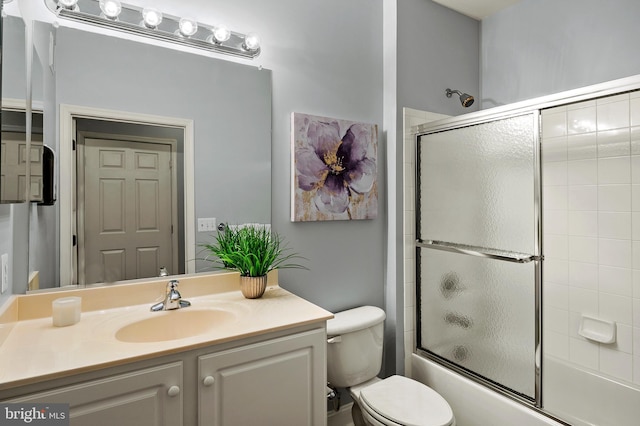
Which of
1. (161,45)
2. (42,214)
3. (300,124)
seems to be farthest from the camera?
(300,124)

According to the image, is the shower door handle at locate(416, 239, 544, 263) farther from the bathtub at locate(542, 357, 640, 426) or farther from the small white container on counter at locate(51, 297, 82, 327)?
the small white container on counter at locate(51, 297, 82, 327)

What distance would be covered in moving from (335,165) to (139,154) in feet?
3.27

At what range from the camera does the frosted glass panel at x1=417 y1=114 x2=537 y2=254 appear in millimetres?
1717

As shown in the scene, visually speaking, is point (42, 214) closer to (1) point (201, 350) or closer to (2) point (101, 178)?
(2) point (101, 178)

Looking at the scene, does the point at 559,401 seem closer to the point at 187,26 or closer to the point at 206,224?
the point at 206,224

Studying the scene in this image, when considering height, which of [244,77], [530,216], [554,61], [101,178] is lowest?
[530,216]

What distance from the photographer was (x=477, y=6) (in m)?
2.45

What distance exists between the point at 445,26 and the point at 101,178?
7.43ft

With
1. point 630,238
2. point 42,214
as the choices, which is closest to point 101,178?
point 42,214

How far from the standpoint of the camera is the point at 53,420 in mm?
967

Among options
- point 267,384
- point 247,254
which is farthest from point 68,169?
point 267,384

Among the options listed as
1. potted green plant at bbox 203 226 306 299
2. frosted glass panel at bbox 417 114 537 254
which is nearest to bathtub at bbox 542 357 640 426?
frosted glass panel at bbox 417 114 537 254

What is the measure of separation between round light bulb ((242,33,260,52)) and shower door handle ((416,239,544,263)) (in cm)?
144

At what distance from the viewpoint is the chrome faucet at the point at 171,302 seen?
1.48m
